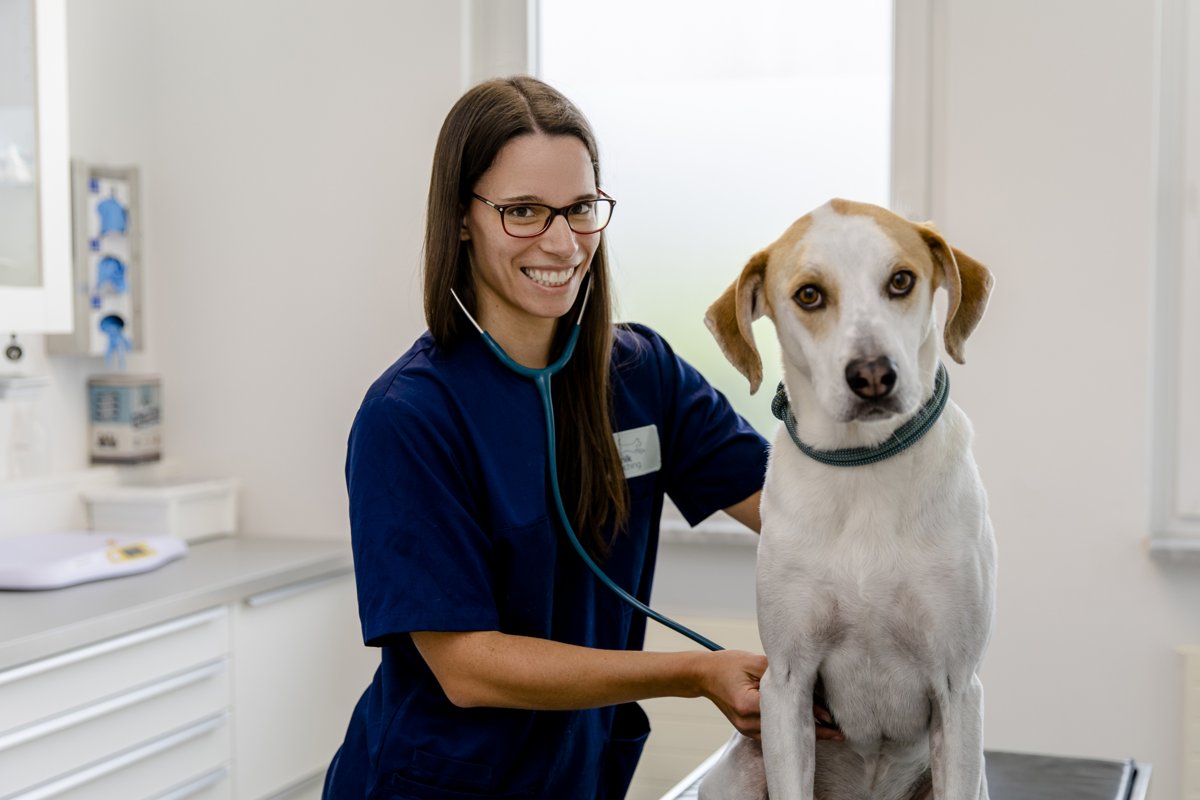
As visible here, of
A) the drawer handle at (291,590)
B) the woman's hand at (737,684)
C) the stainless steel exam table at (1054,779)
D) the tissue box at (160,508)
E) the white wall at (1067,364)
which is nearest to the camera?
the woman's hand at (737,684)

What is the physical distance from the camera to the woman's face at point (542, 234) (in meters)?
1.46

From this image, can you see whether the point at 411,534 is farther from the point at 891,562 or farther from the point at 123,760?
the point at 123,760

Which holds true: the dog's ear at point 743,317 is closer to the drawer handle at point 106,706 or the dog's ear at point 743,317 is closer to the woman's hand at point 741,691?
the woman's hand at point 741,691

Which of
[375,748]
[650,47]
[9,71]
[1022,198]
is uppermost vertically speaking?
[650,47]

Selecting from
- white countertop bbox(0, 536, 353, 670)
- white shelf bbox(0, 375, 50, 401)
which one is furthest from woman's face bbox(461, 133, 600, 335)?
white shelf bbox(0, 375, 50, 401)

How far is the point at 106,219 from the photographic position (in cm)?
284

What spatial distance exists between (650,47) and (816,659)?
1.89 meters

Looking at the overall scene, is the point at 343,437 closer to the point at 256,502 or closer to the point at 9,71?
the point at 256,502

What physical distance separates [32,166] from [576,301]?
1270 millimetres

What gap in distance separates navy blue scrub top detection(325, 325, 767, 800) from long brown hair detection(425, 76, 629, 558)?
1.7 inches

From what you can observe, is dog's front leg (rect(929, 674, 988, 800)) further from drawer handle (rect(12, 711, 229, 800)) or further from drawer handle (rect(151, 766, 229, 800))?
drawer handle (rect(151, 766, 229, 800))

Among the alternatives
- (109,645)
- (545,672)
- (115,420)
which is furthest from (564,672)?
(115,420)

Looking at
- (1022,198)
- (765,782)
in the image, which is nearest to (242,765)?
(765,782)

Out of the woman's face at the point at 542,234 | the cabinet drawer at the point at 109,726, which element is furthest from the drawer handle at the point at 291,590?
the woman's face at the point at 542,234
